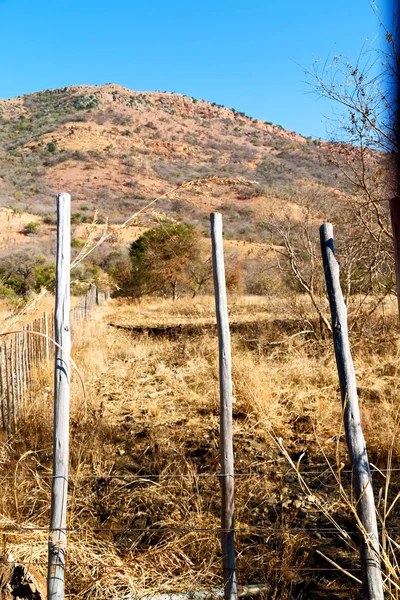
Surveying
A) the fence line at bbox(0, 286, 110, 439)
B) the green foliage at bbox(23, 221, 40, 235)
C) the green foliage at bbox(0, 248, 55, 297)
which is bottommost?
the fence line at bbox(0, 286, 110, 439)

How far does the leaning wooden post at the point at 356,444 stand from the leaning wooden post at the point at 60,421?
141 centimetres

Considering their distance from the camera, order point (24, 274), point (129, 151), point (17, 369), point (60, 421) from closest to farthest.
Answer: point (60, 421), point (17, 369), point (24, 274), point (129, 151)

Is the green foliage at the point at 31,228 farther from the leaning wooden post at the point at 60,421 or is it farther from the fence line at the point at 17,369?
the leaning wooden post at the point at 60,421

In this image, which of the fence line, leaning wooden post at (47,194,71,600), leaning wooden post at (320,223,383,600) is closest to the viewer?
leaning wooden post at (320,223,383,600)

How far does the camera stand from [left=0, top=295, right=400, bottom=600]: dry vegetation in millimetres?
Answer: 2814

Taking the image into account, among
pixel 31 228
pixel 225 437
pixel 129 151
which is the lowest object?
pixel 225 437

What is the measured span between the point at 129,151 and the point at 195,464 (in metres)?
51.3

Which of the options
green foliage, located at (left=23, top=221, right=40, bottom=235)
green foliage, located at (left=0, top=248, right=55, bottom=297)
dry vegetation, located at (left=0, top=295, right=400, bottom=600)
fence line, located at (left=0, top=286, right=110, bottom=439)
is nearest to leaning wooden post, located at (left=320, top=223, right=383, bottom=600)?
dry vegetation, located at (left=0, top=295, right=400, bottom=600)

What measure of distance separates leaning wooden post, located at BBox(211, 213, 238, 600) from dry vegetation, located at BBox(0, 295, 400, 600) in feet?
0.51

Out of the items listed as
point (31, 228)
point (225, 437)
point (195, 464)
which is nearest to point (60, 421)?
point (225, 437)

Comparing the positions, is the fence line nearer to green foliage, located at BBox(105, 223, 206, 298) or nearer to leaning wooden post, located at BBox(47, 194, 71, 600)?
leaning wooden post, located at BBox(47, 194, 71, 600)

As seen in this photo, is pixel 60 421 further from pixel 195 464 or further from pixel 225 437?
pixel 195 464

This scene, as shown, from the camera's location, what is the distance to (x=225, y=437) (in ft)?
8.63

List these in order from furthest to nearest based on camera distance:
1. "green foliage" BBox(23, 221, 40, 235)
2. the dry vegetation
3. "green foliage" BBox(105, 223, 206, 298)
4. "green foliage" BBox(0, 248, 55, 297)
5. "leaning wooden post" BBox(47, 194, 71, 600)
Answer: "green foliage" BBox(23, 221, 40, 235) < "green foliage" BBox(105, 223, 206, 298) < "green foliage" BBox(0, 248, 55, 297) < the dry vegetation < "leaning wooden post" BBox(47, 194, 71, 600)
